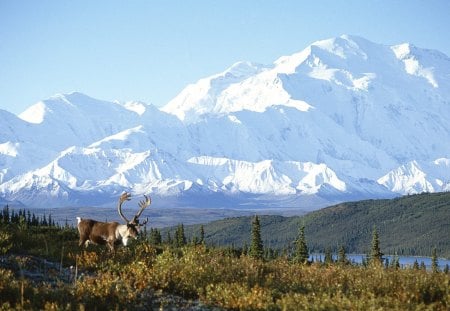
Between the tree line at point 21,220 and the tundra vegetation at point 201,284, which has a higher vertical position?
the tree line at point 21,220

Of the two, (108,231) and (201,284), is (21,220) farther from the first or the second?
(201,284)

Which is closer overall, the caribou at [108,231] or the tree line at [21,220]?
the caribou at [108,231]

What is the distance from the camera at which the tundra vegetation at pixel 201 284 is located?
16.1 metres

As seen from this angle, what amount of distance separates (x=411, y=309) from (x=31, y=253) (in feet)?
43.1

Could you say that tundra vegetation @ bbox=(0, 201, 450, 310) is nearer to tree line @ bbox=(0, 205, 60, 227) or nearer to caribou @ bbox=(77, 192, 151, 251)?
caribou @ bbox=(77, 192, 151, 251)

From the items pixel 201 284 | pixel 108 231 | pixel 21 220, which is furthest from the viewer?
pixel 21 220

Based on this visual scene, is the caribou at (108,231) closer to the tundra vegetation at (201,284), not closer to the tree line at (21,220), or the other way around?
the tundra vegetation at (201,284)

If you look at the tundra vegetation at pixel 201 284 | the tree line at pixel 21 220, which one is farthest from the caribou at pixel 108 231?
the tree line at pixel 21 220

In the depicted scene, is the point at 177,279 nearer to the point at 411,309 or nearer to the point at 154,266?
the point at 154,266

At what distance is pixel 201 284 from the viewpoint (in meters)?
18.7

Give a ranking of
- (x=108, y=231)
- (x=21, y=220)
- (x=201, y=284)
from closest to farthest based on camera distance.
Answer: (x=201, y=284), (x=108, y=231), (x=21, y=220)

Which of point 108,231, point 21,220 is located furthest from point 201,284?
point 21,220

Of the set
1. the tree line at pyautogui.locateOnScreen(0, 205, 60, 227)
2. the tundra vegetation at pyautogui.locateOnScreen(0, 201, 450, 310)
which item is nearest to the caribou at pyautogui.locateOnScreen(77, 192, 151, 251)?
the tundra vegetation at pyautogui.locateOnScreen(0, 201, 450, 310)

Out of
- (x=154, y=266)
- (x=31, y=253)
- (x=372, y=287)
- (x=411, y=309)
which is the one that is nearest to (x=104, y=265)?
(x=154, y=266)
